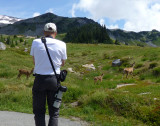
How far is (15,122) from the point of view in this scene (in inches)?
283

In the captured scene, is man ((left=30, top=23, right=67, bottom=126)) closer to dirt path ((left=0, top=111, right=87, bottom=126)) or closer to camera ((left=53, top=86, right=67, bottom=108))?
camera ((left=53, top=86, right=67, bottom=108))

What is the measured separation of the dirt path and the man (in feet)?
6.95

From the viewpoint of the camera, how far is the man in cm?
509

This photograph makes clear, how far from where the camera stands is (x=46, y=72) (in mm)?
5090

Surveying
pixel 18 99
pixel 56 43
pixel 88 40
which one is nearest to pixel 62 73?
pixel 56 43

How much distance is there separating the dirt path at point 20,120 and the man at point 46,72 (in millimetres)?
2118

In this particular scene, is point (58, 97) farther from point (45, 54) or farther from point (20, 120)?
point (20, 120)

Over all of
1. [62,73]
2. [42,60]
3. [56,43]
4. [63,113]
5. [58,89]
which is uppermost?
[56,43]

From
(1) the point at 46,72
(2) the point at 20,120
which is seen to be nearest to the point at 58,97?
(1) the point at 46,72

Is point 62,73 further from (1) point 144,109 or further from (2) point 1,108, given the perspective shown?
(2) point 1,108

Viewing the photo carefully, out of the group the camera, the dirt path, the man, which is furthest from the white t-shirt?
the dirt path

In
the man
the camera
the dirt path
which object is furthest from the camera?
the dirt path

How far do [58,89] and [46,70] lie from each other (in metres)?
0.61

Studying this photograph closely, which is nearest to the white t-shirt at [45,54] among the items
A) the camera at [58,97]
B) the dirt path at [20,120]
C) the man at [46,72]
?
the man at [46,72]
